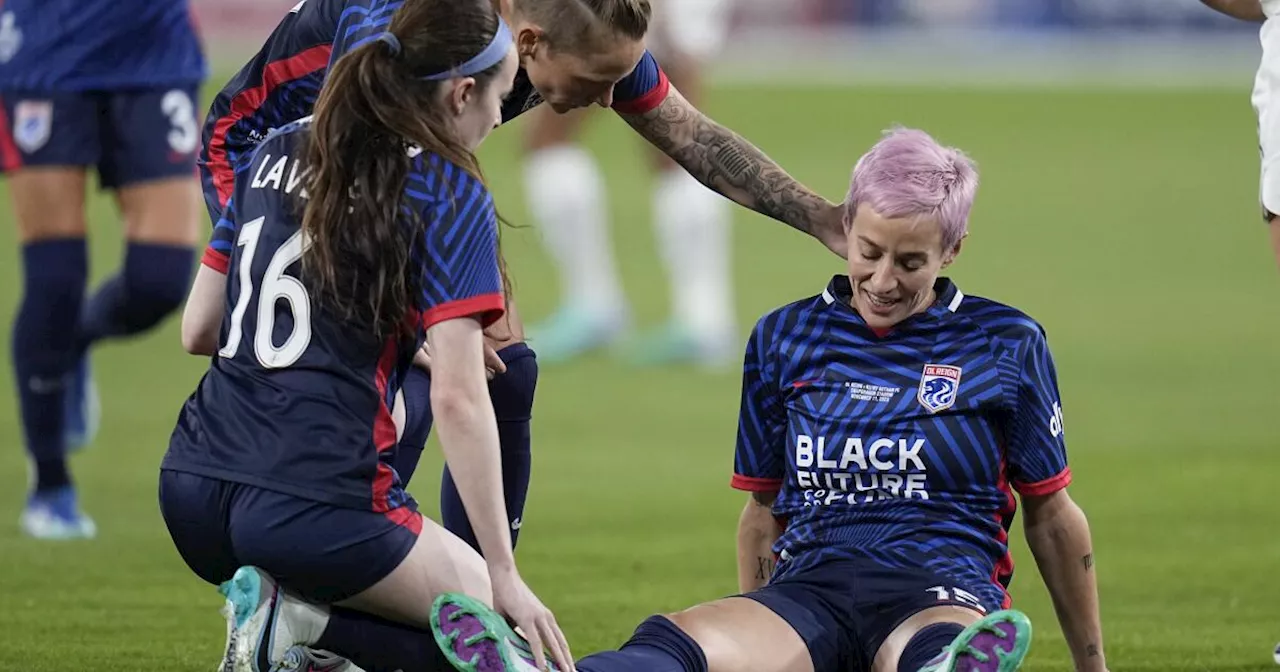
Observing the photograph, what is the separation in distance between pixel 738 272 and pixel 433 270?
9715 millimetres

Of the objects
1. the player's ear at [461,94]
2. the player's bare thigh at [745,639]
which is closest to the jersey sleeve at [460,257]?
the player's ear at [461,94]

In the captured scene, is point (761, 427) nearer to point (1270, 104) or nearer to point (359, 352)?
point (359, 352)

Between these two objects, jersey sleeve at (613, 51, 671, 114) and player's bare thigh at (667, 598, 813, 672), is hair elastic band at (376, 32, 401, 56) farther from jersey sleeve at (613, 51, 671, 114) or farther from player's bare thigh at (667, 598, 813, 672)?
player's bare thigh at (667, 598, 813, 672)

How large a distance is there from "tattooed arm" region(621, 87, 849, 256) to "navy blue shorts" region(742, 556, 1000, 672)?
0.86m

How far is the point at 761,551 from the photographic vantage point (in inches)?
161

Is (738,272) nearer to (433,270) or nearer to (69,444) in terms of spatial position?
(69,444)

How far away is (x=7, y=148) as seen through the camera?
6.16 meters

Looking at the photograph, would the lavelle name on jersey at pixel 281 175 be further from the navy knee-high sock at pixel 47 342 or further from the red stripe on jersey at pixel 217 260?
the navy knee-high sock at pixel 47 342

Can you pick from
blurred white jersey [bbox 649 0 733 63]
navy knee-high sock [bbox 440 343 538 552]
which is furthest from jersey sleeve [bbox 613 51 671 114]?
blurred white jersey [bbox 649 0 733 63]

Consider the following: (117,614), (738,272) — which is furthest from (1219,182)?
(117,614)

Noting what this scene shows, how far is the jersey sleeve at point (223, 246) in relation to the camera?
3754 mm

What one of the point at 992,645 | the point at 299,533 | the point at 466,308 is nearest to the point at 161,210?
the point at 299,533

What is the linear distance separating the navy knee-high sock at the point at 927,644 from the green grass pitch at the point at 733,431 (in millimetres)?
926

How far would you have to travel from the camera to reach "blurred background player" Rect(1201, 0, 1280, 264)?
14.6ft
